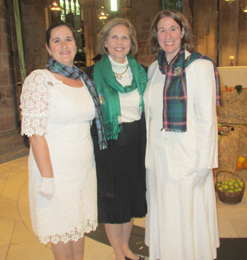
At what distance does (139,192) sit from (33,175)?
0.97m

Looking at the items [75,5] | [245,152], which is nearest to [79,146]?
[245,152]

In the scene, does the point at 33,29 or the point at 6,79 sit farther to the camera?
the point at 33,29

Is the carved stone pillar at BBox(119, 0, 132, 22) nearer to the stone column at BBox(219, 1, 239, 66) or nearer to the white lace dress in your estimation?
the stone column at BBox(219, 1, 239, 66)

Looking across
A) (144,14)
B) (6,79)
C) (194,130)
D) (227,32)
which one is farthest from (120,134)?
(227,32)

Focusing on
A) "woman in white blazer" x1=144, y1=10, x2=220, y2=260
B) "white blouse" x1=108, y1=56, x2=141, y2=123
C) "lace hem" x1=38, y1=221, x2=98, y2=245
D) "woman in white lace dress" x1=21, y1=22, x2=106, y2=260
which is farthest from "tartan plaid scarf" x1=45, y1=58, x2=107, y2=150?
"lace hem" x1=38, y1=221, x2=98, y2=245

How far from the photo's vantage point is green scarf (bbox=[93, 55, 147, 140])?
6.88ft

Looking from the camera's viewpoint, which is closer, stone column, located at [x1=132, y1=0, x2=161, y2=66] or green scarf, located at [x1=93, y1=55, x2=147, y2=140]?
green scarf, located at [x1=93, y1=55, x2=147, y2=140]

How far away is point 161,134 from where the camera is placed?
2012mm

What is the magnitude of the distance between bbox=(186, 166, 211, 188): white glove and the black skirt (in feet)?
1.68

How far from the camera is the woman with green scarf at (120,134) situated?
2137mm

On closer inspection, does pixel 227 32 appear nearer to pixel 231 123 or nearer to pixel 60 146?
pixel 231 123

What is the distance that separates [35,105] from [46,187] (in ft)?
1.80

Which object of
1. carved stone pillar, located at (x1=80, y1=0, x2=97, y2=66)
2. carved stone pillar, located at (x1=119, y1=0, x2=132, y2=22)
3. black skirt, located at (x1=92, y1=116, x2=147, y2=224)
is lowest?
black skirt, located at (x1=92, y1=116, x2=147, y2=224)

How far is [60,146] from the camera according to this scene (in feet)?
5.67
